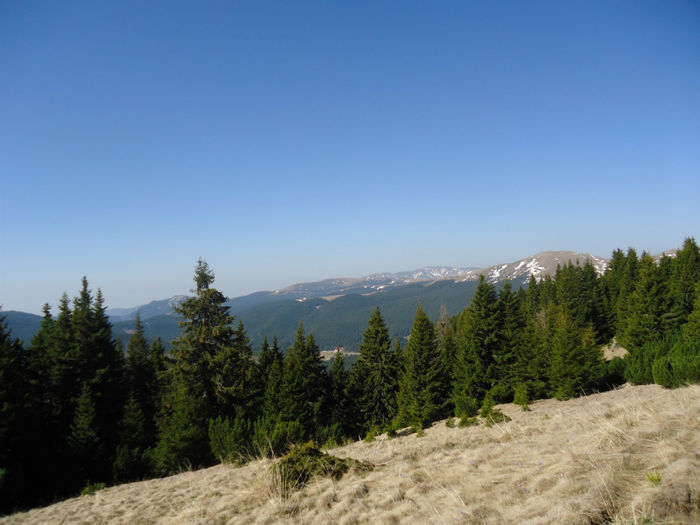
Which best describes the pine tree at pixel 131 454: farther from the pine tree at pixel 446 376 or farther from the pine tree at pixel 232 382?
the pine tree at pixel 446 376

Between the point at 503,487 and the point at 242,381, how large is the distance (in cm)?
2174

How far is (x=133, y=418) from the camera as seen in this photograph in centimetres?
2153

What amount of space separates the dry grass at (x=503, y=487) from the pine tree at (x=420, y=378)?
1993cm

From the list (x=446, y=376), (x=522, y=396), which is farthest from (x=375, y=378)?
(x=522, y=396)

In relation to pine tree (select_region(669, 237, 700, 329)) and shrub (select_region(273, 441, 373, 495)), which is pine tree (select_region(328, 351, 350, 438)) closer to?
shrub (select_region(273, 441, 373, 495))

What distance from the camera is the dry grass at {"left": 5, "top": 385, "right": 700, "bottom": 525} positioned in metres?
3.60

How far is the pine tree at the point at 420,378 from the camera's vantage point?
85.9 feet

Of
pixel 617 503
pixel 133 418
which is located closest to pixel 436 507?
pixel 617 503

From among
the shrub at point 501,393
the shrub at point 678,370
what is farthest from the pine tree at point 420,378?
the shrub at point 678,370

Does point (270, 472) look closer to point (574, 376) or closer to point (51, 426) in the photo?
point (574, 376)

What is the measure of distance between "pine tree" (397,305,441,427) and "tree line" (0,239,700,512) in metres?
0.12

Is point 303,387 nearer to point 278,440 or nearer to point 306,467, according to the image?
point 278,440

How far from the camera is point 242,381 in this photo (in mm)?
23016

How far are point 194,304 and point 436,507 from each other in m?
22.3
